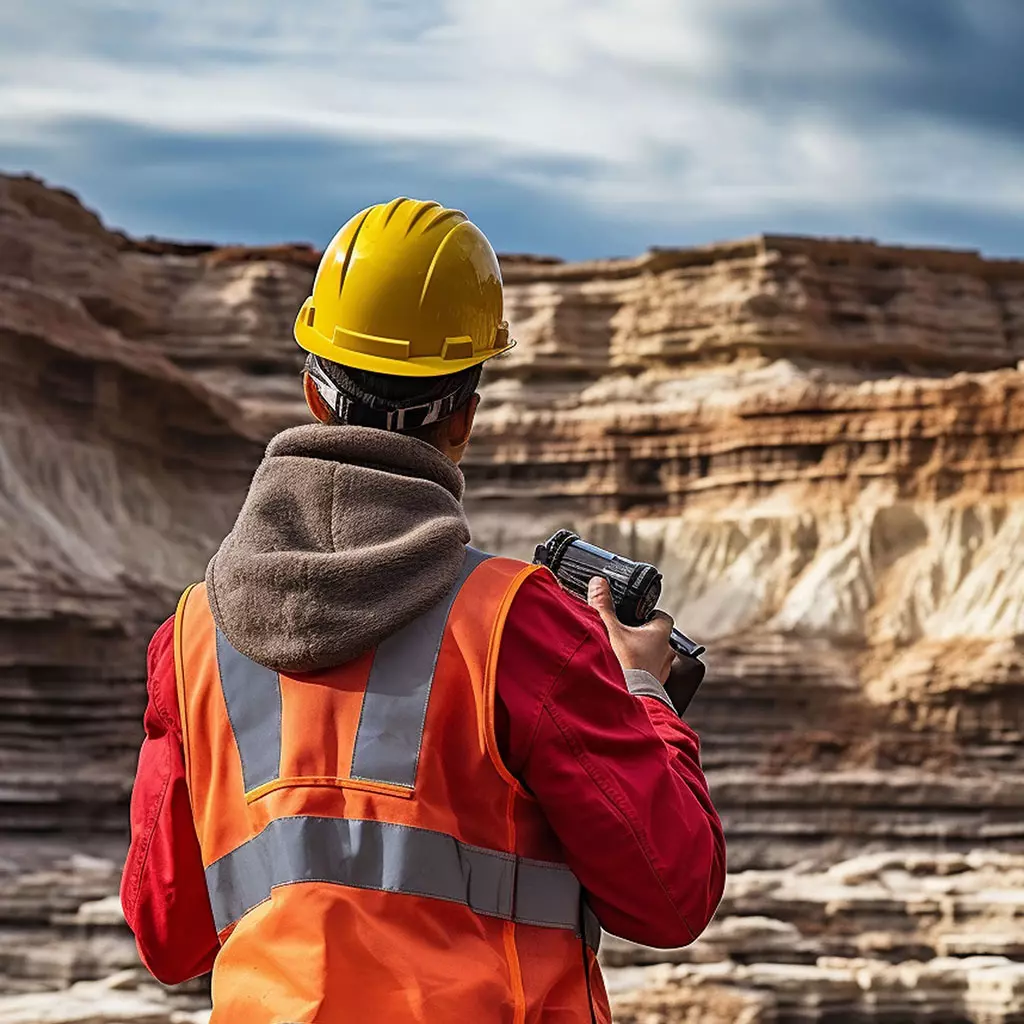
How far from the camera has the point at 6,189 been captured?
29.5 meters

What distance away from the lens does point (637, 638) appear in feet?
8.25

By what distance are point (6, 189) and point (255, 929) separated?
2914cm

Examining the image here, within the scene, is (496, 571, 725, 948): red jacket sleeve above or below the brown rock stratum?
above

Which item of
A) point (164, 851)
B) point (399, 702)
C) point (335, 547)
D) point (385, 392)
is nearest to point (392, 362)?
point (385, 392)

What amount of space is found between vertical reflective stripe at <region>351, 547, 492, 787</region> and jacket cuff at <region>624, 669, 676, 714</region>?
0.40m

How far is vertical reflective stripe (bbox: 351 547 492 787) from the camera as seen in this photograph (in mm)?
2129

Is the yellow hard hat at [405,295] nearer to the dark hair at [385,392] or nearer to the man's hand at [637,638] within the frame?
the dark hair at [385,392]

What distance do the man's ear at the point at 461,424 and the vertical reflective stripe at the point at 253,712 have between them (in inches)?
16.9

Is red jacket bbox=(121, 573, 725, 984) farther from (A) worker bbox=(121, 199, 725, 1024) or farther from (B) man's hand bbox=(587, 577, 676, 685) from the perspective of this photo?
(B) man's hand bbox=(587, 577, 676, 685)

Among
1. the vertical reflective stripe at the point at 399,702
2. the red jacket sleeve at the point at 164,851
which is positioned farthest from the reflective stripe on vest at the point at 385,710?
the red jacket sleeve at the point at 164,851

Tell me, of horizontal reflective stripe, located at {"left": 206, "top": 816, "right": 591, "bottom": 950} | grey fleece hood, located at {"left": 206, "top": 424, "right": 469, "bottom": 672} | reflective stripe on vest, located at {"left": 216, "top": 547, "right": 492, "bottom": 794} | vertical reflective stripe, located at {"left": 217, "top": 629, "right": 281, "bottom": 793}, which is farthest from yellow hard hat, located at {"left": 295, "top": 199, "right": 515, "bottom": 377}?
horizontal reflective stripe, located at {"left": 206, "top": 816, "right": 591, "bottom": 950}

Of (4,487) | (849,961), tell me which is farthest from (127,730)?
(849,961)

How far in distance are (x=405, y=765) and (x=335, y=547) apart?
0.95ft

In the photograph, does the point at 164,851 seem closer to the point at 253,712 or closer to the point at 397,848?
the point at 253,712
